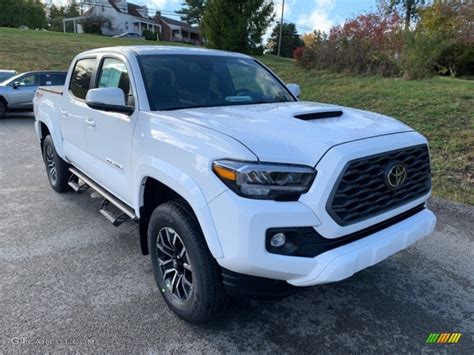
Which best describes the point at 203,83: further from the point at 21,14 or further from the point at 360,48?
the point at 21,14

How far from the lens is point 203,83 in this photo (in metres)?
3.53

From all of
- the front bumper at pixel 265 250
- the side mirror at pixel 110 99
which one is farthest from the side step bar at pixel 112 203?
the front bumper at pixel 265 250

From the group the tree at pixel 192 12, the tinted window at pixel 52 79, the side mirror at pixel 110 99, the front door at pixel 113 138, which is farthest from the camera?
the tree at pixel 192 12

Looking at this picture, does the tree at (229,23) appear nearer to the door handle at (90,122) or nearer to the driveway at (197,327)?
the door handle at (90,122)

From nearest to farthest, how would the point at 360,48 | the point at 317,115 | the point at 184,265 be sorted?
1. the point at 184,265
2. the point at 317,115
3. the point at 360,48

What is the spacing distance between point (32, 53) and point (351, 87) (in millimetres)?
20705

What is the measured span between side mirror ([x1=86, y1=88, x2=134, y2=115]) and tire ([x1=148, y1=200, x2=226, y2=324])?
944 mm

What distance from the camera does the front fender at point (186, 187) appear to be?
7.39 feet

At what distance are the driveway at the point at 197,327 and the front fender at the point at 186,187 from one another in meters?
0.81

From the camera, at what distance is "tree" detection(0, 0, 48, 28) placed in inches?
2228

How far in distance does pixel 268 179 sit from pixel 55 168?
4.21m

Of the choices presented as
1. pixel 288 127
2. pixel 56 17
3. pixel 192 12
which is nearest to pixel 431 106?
pixel 288 127

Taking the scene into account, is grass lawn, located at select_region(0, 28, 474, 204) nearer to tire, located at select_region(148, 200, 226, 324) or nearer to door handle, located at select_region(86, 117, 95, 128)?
tire, located at select_region(148, 200, 226, 324)

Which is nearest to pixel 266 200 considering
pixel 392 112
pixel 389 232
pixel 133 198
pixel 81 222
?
pixel 389 232
